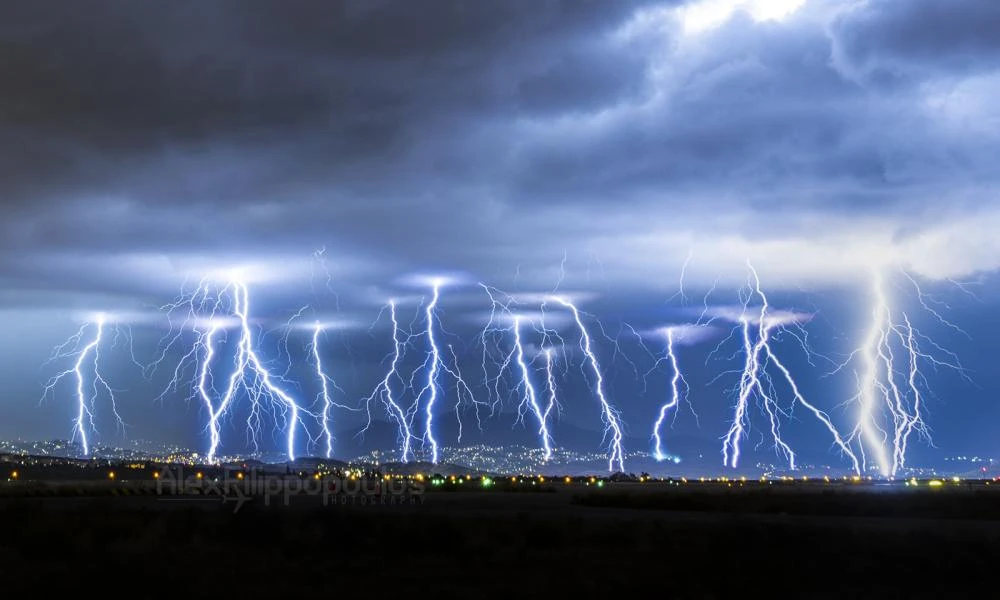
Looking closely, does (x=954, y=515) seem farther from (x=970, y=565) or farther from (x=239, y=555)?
(x=239, y=555)

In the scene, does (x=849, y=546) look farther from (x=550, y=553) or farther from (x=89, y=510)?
(x=89, y=510)

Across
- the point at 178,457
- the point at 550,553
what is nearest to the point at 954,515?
the point at 550,553

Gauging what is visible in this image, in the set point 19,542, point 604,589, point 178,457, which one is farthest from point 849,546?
point 178,457

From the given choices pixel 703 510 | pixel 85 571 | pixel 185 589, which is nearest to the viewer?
pixel 185 589

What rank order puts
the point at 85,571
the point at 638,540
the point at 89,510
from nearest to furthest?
the point at 85,571, the point at 638,540, the point at 89,510

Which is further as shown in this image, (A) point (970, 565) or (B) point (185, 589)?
(A) point (970, 565)

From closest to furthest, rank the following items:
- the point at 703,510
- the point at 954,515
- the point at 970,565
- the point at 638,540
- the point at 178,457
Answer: the point at 970,565 < the point at 638,540 < the point at 954,515 < the point at 703,510 < the point at 178,457
